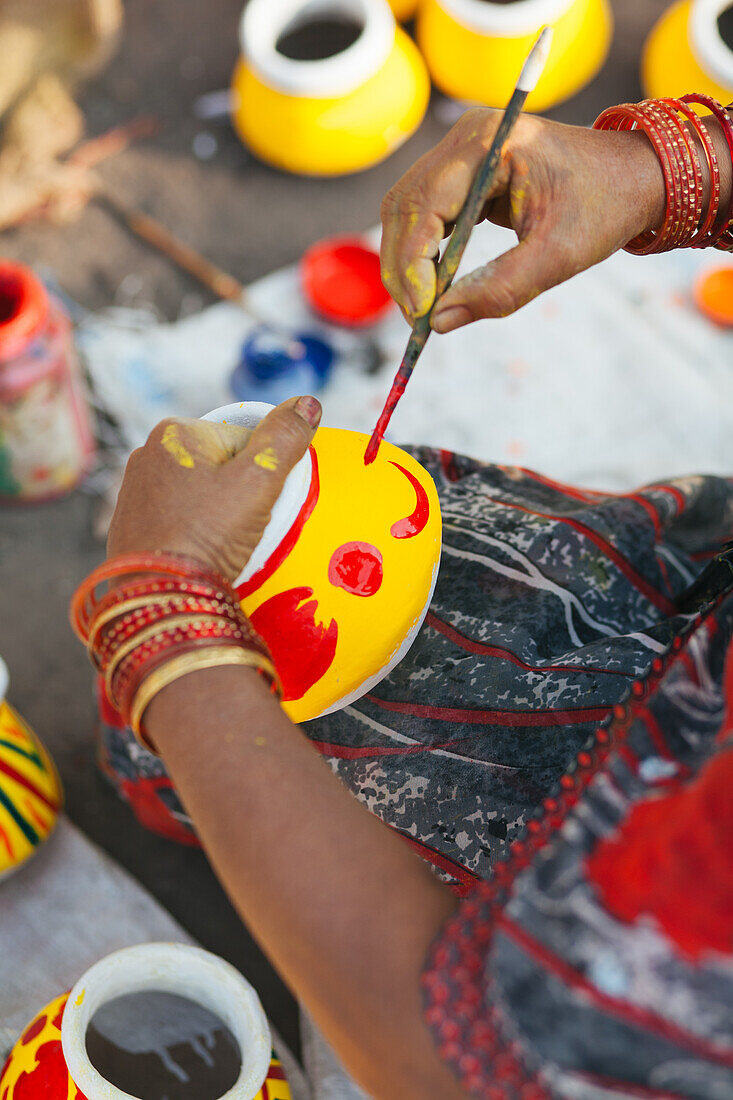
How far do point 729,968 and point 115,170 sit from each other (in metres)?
2.36

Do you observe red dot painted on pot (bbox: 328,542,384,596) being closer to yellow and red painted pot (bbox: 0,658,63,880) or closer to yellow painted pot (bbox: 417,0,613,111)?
yellow and red painted pot (bbox: 0,658,63,880)

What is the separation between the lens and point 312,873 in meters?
0.70

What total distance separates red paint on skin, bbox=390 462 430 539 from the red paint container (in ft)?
2.83

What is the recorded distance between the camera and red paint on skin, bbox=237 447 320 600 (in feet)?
3.05

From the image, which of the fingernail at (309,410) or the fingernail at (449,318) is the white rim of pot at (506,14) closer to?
the fingernail at (449,318)

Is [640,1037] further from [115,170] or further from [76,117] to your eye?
[76,117]

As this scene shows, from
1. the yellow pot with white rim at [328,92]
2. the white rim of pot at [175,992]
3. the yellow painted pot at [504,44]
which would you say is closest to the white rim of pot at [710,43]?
the yellow painted pot at [504,44]

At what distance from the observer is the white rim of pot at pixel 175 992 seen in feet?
3.01

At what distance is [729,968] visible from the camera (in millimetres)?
571

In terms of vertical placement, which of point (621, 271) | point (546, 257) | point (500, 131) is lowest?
point (621, 271)

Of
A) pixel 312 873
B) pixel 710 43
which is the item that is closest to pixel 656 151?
pixel 312 873

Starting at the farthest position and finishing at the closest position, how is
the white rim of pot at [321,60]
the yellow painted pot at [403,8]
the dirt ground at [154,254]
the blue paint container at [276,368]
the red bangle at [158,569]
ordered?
1. the yellow painted pot at [403,8]
2. the white rim of pot at [321,60]
3. the blue paint container at [276,368]
4. the dirt ground at [154,254]
5. the red bangle at [158,569]

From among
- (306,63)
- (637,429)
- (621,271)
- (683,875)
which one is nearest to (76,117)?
(306,63)

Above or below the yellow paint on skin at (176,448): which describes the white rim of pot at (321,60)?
below
